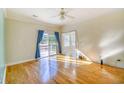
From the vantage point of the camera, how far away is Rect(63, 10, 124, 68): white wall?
145 inches

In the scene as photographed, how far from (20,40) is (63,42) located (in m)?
2.56

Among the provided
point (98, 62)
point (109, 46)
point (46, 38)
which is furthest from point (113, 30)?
point (46, 38)

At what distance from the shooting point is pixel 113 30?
3.84 meters

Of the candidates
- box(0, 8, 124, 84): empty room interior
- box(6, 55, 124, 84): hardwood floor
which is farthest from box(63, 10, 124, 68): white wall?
box(6, 55, 124, 84): hardwood floor

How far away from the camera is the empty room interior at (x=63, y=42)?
11.4ft

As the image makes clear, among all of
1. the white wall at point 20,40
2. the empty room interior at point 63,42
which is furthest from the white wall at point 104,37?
the white wall at point 20,40

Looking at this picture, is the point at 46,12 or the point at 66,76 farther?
the point at 46,12

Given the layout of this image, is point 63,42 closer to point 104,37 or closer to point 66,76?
point 104,37

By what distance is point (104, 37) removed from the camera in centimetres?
417

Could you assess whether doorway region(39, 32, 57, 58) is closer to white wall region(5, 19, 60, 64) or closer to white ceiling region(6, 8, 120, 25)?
white wall region(5, 19, 60, 64)

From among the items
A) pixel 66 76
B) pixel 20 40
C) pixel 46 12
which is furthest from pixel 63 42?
pixel 66 76

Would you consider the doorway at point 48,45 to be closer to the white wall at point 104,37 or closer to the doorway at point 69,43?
the doorway at point 69,43

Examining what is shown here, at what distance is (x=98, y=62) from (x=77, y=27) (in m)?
2.15
